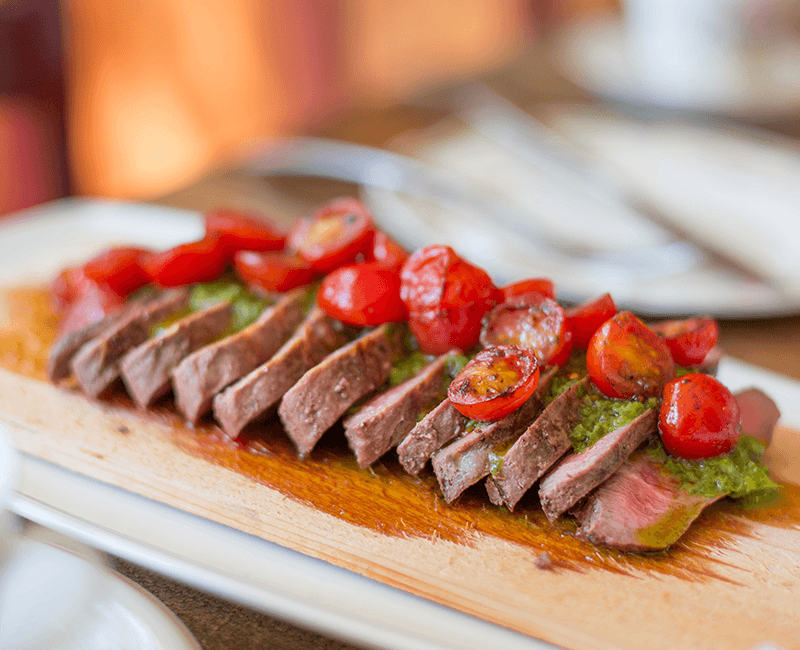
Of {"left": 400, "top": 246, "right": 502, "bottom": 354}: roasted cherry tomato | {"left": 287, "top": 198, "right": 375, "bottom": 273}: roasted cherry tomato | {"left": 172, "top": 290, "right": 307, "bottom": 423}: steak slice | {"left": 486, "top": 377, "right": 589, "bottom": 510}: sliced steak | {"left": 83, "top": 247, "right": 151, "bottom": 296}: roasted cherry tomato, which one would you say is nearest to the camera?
{"left": 486, "top": 377, "right": 589, "bottom": 510}: sliced steak

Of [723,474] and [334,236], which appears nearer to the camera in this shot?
[723,474]

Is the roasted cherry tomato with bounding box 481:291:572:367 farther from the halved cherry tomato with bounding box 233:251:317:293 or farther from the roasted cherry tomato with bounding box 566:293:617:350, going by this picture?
the halved cherry tomato with bounding box 233:251:317:293

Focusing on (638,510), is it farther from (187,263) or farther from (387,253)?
(187,263)

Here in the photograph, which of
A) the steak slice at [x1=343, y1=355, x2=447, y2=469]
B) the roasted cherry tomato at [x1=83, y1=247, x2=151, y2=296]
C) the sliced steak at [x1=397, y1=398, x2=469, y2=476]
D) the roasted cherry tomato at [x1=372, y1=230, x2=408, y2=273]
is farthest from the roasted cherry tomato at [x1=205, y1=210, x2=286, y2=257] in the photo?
the sliced steak at [x1=397, y1=398, x2=469, y2=476]

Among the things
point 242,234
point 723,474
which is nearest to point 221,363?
point 242,234

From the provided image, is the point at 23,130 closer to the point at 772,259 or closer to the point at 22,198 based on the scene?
the point at 22,198

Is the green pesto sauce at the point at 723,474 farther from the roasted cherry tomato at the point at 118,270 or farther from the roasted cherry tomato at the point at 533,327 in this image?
the roasted cherry tomato at the point at 118,270
